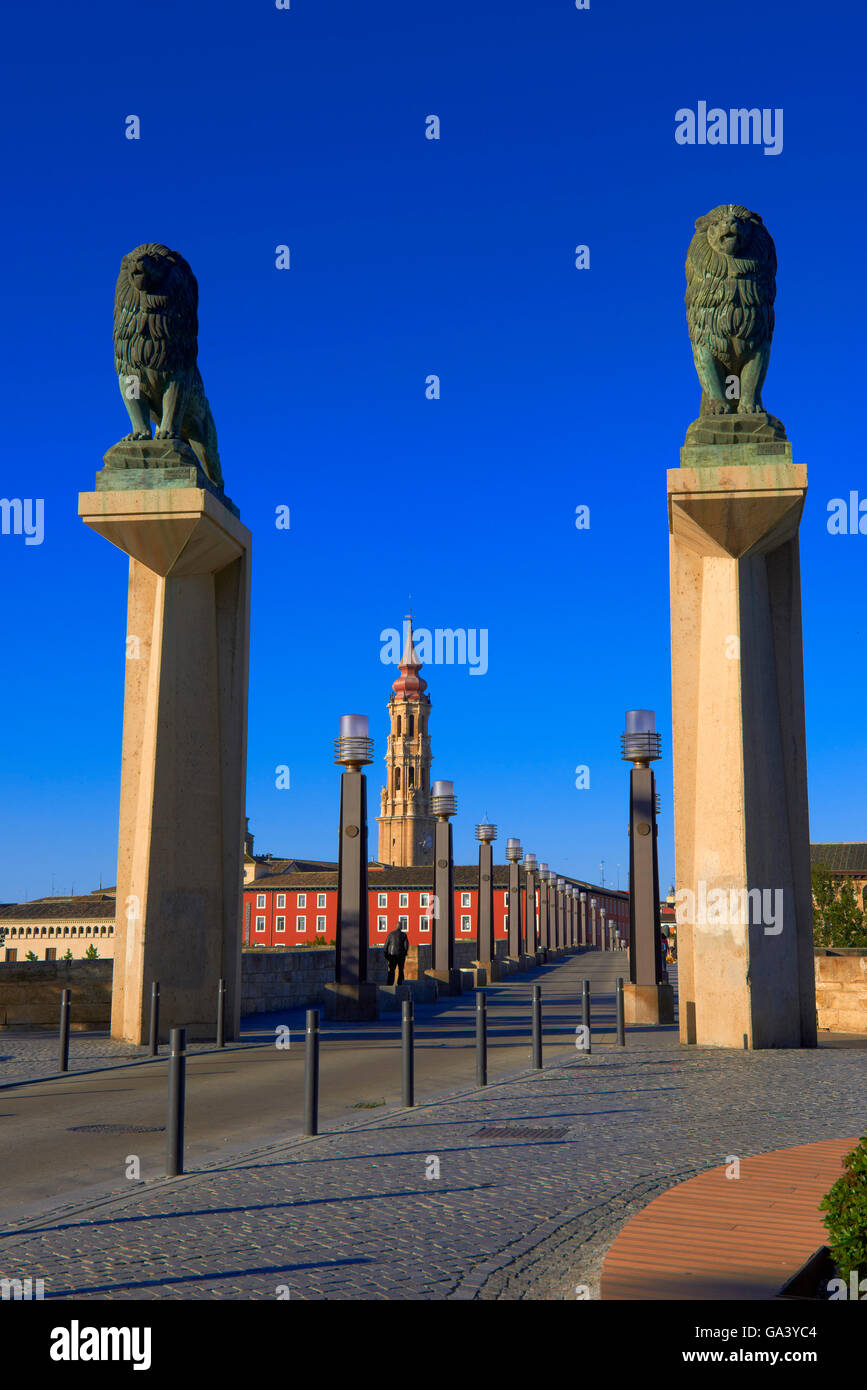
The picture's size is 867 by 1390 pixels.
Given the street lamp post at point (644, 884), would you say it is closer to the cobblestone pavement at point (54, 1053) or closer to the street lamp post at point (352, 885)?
the street lamp post at point (352, 885)

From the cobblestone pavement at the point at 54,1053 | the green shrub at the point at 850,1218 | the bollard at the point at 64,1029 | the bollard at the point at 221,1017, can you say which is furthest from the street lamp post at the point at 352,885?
the green shrub at the point at 850,1218

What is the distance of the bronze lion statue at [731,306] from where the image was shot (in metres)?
16.3

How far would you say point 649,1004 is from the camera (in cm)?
2077

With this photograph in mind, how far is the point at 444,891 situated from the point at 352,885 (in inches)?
404

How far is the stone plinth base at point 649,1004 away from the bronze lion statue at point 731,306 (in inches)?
371

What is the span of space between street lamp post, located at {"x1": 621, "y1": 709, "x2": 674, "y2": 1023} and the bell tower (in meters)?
138

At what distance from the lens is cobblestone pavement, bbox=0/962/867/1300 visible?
5281 millimetres

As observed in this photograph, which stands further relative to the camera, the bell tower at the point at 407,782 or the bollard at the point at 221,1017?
the bell tower at the point at 407,782

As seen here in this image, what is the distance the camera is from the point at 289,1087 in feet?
41.1

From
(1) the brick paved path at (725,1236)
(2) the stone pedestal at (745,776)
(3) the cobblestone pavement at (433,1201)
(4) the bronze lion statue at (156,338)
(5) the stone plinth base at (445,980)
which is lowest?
(5) the stone plinth base at (445,980)

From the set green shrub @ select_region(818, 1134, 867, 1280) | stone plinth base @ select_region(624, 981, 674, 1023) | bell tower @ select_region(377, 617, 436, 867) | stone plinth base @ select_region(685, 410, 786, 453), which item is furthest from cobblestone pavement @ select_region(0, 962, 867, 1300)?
bell tower @ select_region(377, 617, 436, 867)
